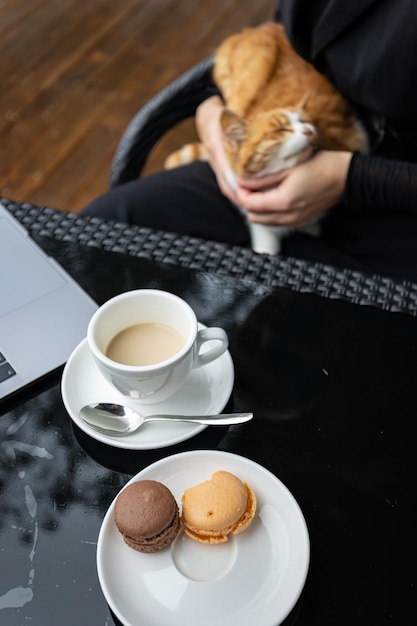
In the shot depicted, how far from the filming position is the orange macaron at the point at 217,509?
20.2 inches

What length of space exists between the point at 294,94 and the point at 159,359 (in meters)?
0.67

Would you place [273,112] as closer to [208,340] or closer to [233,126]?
[233,126]

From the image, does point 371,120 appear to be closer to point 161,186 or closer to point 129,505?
point 161,186

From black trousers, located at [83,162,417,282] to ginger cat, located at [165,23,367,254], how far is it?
0.05m

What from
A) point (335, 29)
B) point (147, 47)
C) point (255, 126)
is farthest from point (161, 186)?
point (147, 47)

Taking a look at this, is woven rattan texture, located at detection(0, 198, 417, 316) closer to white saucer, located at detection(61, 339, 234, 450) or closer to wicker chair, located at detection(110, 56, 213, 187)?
white saucer, located at detection(61, 339, 234, 450)

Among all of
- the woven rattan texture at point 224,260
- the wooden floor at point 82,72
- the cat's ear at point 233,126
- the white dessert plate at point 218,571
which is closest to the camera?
the white dessert plate at point 218,571

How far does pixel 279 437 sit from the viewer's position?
0.62m

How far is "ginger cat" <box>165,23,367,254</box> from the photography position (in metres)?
1.07

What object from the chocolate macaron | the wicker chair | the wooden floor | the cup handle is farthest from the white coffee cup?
A: the wooden floor

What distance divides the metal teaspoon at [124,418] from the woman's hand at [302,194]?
1.60 ft

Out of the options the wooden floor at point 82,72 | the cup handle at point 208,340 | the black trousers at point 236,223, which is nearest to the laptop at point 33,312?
the cup handle at point 208,340

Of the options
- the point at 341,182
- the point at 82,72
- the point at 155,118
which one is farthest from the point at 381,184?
the point at 82,72

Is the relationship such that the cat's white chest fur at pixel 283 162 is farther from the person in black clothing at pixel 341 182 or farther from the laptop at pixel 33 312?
the laptop at pixel 33 312
